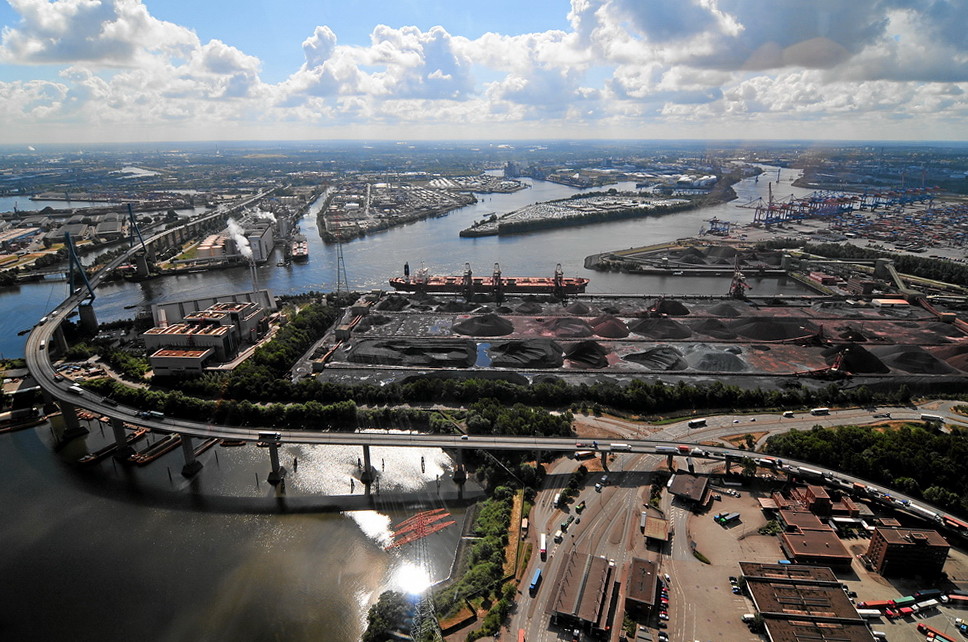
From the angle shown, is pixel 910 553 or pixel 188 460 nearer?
pixel 910 553

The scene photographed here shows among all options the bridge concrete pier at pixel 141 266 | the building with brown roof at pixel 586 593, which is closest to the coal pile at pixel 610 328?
the building with brown roof at pixel 586 593

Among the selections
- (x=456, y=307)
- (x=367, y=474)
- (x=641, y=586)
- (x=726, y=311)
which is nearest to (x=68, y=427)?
(x=367, y=474)

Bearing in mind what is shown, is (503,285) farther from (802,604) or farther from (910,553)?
(802,604)

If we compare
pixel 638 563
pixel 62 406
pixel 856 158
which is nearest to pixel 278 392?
pixel 62 406

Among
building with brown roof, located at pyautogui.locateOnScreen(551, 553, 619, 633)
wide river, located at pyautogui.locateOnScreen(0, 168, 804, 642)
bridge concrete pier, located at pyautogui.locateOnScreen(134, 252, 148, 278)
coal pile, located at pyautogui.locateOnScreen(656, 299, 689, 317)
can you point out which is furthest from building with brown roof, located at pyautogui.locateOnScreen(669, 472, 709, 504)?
bridge concrete pier, located at pyautogui.locateOnScreen(134, 252, 148, 278)

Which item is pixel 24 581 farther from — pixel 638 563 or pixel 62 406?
pixel 638 563

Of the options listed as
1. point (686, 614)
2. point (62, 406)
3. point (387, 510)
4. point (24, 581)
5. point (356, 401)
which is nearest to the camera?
point (686, 614)
